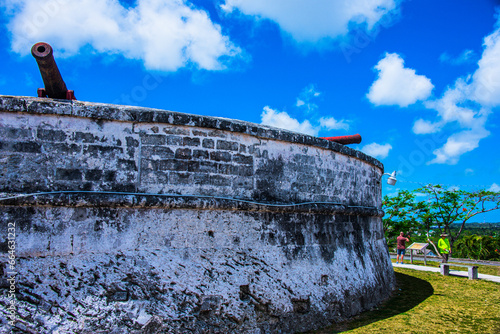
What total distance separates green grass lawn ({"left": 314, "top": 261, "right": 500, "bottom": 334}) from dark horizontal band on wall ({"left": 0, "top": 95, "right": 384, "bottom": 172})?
2.58m

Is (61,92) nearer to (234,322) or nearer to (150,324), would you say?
(150,324)

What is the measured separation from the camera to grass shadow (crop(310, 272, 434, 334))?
15.6ft

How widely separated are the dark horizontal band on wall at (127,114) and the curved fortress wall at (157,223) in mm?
12

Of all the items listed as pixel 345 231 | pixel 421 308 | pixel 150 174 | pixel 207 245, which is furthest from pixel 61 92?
pixel 421 308

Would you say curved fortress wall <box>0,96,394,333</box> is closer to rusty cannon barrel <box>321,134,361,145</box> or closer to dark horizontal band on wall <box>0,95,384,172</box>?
dark horizontal band on wall <box>0,95,384,172</box>

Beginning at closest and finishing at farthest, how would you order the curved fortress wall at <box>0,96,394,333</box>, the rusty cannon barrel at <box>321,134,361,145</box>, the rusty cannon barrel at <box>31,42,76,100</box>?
the curved fortress wall at <box>0,96,394,333</box> → the rusty cannon barrel at <box>31,42,76,100</box> → the rusty cannon barrel at <box>321,134,361,145</box>

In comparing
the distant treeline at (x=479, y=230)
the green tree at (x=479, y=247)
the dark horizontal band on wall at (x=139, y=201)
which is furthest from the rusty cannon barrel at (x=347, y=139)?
the distant treeline at (x=479, y=230)

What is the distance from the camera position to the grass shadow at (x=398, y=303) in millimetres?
4762

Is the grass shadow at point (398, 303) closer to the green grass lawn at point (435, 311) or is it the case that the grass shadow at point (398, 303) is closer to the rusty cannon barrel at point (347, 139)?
A: the green grass lawn at point (435, 311)

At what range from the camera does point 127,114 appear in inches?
157

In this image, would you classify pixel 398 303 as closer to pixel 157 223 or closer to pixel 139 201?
pixel 157 223

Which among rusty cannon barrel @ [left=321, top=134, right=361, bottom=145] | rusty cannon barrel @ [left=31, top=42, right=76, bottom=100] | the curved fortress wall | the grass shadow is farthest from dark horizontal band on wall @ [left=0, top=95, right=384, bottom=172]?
the grass shadow

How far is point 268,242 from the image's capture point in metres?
4.58

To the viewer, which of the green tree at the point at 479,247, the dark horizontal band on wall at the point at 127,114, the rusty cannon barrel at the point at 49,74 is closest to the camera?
the dark horizontal band on wall at the point at 127,114
